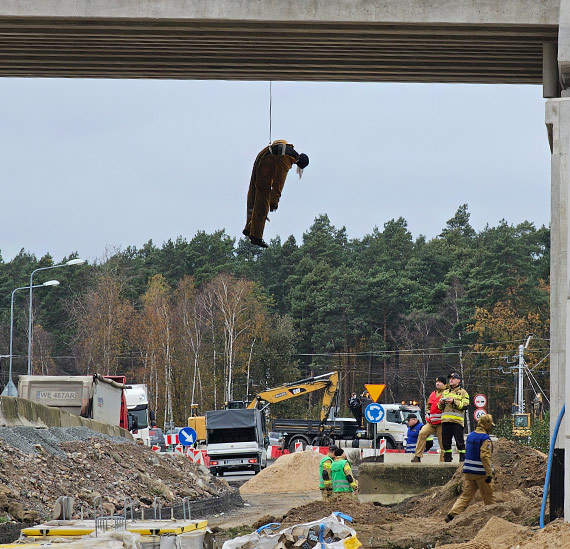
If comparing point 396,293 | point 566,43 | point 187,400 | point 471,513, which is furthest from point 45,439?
point 396,293

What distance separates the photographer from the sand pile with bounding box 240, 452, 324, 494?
3475cm

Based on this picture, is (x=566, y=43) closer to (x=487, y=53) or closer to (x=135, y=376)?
(x=487, y=53)

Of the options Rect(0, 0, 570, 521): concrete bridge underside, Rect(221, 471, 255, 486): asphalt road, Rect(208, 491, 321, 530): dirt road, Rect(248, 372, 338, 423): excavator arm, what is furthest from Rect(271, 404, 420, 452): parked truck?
Rect(0, 0, 570, 521): concrete bridge underside

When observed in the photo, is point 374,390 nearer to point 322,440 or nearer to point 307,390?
point 307,390

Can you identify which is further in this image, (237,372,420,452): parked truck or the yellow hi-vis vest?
(237,372,420,452): parked truck

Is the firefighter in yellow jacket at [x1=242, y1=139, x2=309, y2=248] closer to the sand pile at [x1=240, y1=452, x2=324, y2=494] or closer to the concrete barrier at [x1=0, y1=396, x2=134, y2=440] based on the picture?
the concrete barrier at [x1=0, y1=396, x2=134, y2=440]

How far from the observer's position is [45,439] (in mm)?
23609

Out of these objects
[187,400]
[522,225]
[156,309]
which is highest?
[522,225]

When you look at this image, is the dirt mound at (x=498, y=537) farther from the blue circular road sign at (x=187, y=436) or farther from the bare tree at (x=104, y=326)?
the bare tree at (x=104, y=326)

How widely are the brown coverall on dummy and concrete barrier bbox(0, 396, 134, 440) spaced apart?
966 centimetres

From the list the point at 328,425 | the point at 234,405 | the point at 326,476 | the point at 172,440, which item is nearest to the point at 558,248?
the point at 326,476

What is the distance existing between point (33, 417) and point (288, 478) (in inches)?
413

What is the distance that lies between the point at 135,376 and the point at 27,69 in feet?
240

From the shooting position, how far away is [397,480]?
21641 millimetres
